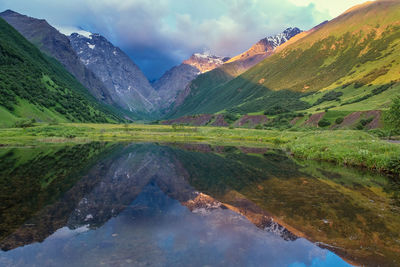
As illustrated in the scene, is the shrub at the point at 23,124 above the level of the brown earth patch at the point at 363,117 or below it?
above

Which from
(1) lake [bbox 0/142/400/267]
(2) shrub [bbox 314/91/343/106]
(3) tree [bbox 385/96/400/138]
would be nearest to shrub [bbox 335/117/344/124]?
(3) tree [bbox 385/96/400/138]

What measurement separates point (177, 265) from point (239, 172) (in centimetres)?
2106

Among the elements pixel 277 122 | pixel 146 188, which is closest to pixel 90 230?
pixel 146 188

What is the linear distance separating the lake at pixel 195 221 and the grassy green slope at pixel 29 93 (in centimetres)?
9453

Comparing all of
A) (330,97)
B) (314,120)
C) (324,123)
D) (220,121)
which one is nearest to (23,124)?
(324,123)

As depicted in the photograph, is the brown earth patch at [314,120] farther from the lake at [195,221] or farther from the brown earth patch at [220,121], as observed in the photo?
the lake at [195,221]

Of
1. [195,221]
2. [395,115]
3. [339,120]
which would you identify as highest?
[395,115]

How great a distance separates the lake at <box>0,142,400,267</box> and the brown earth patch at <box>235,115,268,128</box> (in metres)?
114

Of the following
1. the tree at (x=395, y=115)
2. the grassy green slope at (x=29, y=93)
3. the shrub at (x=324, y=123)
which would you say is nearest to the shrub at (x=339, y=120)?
the shrub at (x=324, y=123)

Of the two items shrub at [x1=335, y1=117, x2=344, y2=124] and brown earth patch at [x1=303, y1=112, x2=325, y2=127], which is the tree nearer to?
shrub at [x1=335, y1=117, x2=344, y2=124]

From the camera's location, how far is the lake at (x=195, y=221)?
10.1m

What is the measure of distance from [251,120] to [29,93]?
12133 cm

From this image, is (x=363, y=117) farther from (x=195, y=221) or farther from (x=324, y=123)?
(x=195, y=221)

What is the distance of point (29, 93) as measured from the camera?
461 feet
